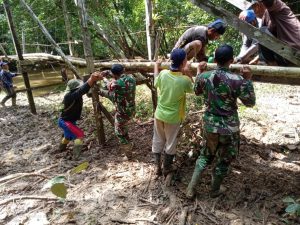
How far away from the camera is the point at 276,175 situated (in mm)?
5113

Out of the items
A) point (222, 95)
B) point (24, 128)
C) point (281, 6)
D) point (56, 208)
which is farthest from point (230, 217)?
point (24, 128)

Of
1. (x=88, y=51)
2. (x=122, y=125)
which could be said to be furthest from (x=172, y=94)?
(x=88, y=51)

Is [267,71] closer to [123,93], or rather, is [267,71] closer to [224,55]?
[224,55]

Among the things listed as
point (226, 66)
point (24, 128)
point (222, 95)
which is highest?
point (226, 66)

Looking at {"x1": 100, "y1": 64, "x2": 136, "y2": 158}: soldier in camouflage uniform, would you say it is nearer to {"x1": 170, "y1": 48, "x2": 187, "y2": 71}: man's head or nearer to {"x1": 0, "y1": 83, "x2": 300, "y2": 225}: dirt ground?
{"x1": 0, "y1": 83, "x2": 300, "y2": 225}: dirt ground

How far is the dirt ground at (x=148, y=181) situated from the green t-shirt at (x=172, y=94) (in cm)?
108

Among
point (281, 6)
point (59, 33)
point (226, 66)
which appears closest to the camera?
point (226, 66)

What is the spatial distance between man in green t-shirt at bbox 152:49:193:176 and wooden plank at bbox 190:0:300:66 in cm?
68

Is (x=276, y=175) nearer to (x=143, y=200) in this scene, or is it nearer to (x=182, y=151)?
(x=182, y=151)

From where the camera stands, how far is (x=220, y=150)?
4215 millimetres

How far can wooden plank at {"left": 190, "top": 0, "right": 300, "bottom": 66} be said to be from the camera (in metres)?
3.80

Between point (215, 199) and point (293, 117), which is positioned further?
point (293, 117)

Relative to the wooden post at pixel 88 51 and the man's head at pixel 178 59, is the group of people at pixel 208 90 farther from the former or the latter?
the wooden post at pixel 88 51

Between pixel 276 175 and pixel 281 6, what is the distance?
104 inches
